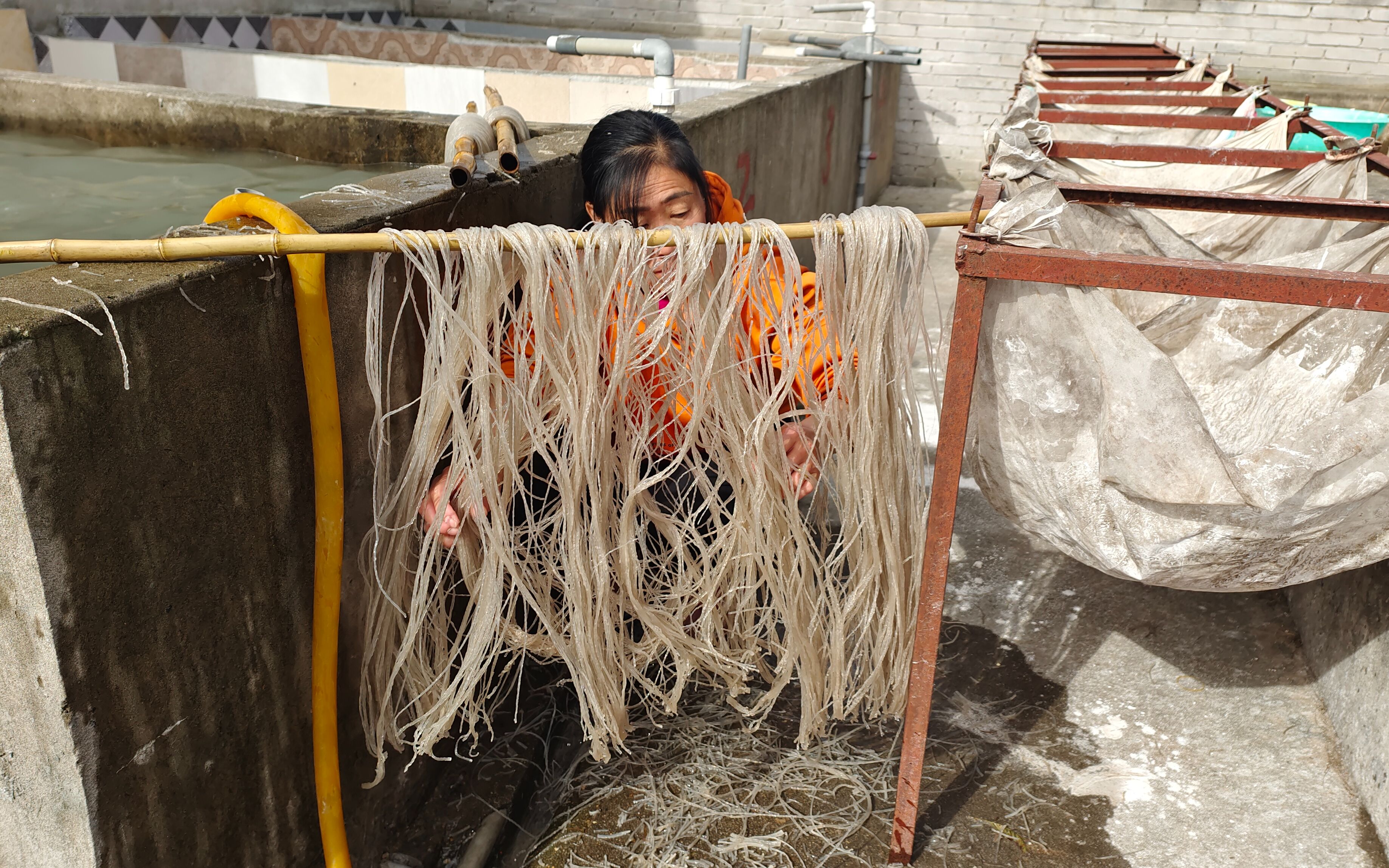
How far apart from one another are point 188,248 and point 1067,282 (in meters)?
1.32

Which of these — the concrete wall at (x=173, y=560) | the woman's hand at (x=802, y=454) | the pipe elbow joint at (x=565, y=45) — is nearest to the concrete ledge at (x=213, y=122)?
the pipe elbow joint at (x=565, y=45)

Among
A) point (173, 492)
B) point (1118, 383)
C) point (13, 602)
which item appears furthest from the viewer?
point (1118, 383)

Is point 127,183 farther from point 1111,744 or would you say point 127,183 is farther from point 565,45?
point 1111,744

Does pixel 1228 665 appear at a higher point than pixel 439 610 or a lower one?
lower

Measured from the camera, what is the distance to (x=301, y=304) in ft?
5.15

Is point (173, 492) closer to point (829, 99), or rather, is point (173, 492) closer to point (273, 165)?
point (273, 165)

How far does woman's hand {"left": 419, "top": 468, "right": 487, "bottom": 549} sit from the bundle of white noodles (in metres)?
0.02

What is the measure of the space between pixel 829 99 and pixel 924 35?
377cm

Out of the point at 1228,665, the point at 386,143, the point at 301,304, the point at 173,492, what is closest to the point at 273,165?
the point at 386,143

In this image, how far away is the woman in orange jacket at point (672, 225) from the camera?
178 centimetres

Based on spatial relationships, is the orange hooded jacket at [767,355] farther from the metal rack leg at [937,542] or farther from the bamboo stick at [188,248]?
the bamboo stick at [188,248]

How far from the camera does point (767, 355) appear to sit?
70.7 inches

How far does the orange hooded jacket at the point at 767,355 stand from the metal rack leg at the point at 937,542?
8.7 inches

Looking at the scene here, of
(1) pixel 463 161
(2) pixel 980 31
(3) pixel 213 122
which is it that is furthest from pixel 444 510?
(2) pixel 980 31
